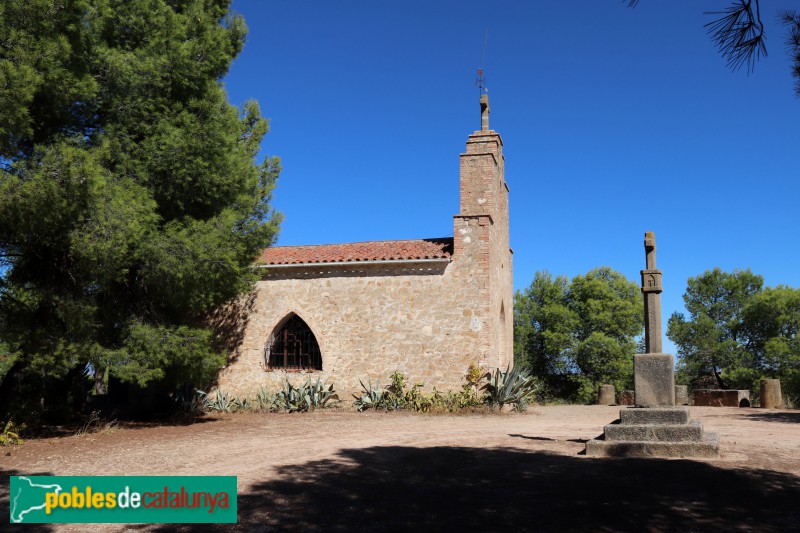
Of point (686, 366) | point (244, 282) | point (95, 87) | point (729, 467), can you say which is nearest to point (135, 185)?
point (95, 87)

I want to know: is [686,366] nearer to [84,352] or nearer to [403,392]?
[403,392]

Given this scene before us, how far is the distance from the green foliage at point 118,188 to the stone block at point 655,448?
24.3ft

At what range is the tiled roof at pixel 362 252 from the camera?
15.8m

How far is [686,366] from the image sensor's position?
30.6 metres

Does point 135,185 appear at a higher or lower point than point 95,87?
lower

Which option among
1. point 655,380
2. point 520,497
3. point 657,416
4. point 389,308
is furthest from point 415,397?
point 520,497

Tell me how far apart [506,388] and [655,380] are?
6.51 metres

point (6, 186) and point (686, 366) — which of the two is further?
point (686, 366)

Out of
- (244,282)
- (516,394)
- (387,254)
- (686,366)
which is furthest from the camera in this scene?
(686,366)

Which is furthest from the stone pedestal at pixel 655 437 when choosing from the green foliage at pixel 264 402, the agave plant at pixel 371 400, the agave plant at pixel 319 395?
the green foliage at pixel 264 402

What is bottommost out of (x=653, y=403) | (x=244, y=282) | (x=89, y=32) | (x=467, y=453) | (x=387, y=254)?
(x=467, y=453)

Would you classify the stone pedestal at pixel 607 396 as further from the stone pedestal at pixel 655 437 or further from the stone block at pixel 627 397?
the stone pedestal at pixel 655 437

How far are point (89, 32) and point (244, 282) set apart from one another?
5.86 metres

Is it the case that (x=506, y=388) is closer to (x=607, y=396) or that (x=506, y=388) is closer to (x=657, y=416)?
(x=657, y=416)
